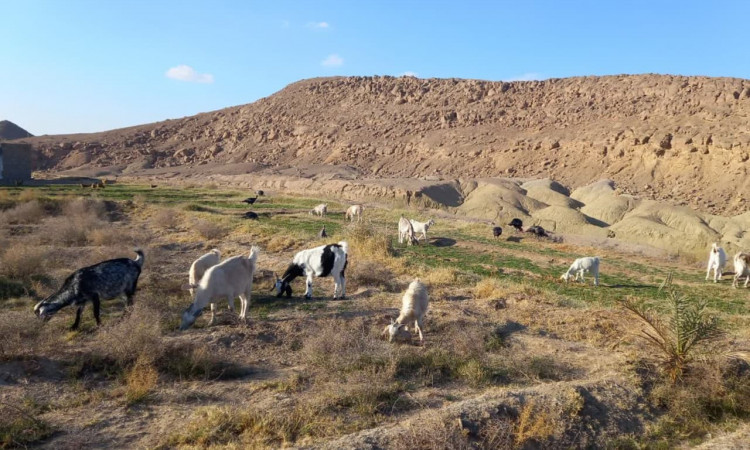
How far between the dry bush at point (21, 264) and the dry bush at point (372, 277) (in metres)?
8.42

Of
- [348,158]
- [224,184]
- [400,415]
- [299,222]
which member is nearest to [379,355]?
[400,415]

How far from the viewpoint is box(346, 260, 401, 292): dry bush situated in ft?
42.7

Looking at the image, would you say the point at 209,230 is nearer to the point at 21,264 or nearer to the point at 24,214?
the point at 21,264

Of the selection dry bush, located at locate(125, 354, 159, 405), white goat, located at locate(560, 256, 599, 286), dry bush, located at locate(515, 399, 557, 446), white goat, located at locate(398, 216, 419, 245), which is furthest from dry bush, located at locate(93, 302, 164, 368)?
white goat, located at locate(398, 216, 419, 245)

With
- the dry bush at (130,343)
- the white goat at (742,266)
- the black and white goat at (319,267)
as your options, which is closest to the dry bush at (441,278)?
the black and white goat at (319,267)

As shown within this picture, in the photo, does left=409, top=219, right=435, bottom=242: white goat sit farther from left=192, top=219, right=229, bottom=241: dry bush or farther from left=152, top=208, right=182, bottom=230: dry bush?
left=152, top=208, right=182, bottom=230: dry bush

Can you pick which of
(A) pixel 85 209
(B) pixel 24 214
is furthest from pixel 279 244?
(B) pixel 24 214

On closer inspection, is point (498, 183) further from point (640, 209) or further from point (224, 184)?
point (224, 184)

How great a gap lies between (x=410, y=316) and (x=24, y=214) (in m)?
23.1

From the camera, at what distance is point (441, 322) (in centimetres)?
977

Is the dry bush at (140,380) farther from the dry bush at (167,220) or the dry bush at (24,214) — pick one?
the dry bush at (24,214)

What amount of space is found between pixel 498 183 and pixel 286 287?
136 ft

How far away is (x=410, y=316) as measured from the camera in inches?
356

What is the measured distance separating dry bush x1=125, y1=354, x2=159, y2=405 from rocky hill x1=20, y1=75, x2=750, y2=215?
48581mm
